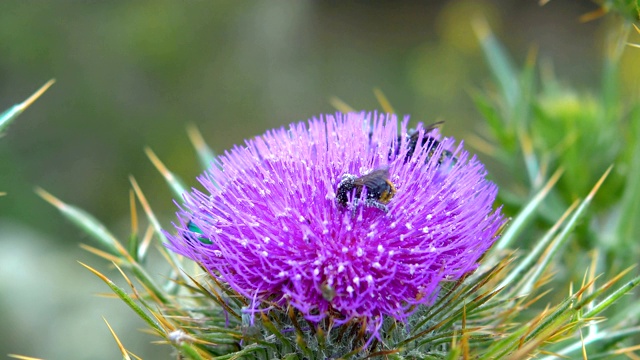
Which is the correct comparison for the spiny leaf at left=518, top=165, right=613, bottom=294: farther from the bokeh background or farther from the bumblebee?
the bokeh background

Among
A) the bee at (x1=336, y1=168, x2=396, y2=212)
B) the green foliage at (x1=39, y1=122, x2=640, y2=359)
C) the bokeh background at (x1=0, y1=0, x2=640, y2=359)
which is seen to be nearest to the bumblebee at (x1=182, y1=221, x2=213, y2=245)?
the green foliage at (x1=39, y1=122, x2=640, y2=359)

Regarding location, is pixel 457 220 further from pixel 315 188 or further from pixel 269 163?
pixel 269 163

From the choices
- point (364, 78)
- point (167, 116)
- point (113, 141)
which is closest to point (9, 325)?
point (113, 141)

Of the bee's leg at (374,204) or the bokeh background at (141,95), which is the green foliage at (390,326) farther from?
the bokeh background at (141,95)

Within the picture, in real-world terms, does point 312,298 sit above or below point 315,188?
below

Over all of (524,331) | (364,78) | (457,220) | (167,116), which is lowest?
(524,331)
